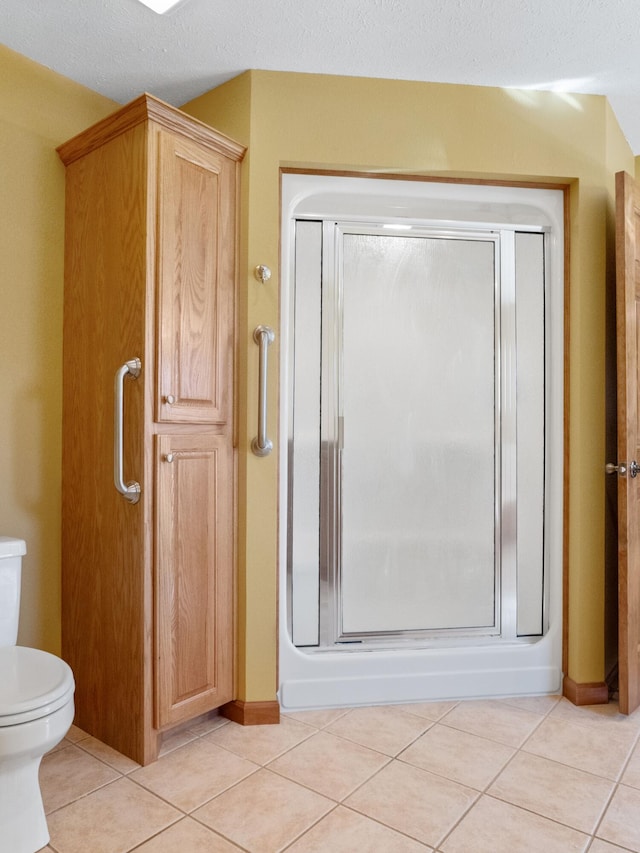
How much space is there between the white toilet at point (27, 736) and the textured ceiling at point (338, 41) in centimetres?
196

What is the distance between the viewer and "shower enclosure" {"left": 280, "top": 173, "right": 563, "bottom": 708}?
91.4 inches

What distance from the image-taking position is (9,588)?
1.90 metres

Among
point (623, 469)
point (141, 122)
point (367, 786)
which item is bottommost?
point (367, 786)

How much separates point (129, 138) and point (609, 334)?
1.89 meters

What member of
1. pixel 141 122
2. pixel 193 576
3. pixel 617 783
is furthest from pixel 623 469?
pixel 141 122

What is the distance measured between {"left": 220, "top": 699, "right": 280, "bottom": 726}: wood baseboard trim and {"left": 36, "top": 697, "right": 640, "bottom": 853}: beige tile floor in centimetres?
3

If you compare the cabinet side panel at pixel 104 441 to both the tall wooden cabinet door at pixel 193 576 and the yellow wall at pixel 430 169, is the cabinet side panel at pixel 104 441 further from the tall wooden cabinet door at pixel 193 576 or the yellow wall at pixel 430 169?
the yellow wall at pixel 430 169

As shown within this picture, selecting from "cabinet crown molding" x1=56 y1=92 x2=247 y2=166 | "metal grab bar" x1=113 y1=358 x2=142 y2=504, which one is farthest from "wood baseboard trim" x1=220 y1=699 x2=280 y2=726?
"cabinet crown molding" x1=56 y1=92 x2=247 y2=166

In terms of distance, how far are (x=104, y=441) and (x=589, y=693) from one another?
6.58 feet

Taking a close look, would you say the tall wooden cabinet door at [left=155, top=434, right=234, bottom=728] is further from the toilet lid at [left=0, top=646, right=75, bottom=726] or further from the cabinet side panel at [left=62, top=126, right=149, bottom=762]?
the toilet lid at [left=0, top=646, right=75, bottom=726]

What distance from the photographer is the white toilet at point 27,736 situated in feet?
4.75

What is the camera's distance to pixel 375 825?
161cm

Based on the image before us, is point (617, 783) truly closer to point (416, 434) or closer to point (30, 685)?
point (416, 434)

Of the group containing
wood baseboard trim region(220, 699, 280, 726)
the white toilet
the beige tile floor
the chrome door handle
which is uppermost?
the chrome door handle
